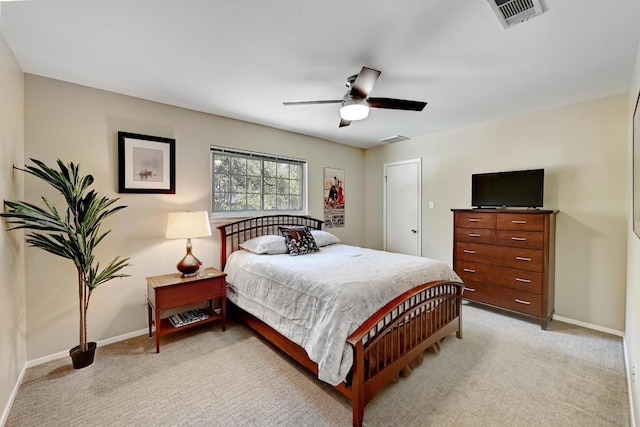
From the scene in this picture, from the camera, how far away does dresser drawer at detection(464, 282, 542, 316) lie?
10.1ft

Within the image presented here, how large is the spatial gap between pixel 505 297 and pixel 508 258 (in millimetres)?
470

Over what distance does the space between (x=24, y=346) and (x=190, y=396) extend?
1.61 meters

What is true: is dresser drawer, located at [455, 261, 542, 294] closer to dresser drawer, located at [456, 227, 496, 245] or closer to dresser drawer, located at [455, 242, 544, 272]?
dresser drawer, located at [455, 242, 544, 272]

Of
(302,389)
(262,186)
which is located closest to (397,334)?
(302,389)

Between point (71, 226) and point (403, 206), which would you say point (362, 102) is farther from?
point (403, 206)

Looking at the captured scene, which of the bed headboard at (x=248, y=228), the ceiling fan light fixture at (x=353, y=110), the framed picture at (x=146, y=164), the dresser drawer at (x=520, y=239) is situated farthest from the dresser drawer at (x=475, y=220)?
the framed picture at (x=146, y=164)

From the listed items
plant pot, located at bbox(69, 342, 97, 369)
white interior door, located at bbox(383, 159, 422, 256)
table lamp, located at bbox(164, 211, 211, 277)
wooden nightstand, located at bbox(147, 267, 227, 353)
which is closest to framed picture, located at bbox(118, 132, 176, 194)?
table lamp, located at bbox(164, 211, 211, 277)

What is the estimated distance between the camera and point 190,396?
2.01m

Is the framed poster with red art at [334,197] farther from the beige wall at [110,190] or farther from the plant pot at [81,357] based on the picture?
the plant pot at [81,357]

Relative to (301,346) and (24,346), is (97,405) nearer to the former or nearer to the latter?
(24,346)

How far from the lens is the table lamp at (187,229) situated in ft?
9.29

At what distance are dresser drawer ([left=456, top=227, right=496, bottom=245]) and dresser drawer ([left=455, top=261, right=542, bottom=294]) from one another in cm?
30

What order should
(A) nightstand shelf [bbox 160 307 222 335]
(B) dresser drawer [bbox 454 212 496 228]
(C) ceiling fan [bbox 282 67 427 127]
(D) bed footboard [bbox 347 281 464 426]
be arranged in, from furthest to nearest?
(B) dresser drawer [bbox 454 212 496 228]
(A) nightstand shelf [bbox 160 307 222 335]
(C) ceiling fan [bbox 282 67 427 127]
(D) bed footboard [bbox 347 281 464 426]

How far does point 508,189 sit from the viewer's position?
3400 mm
